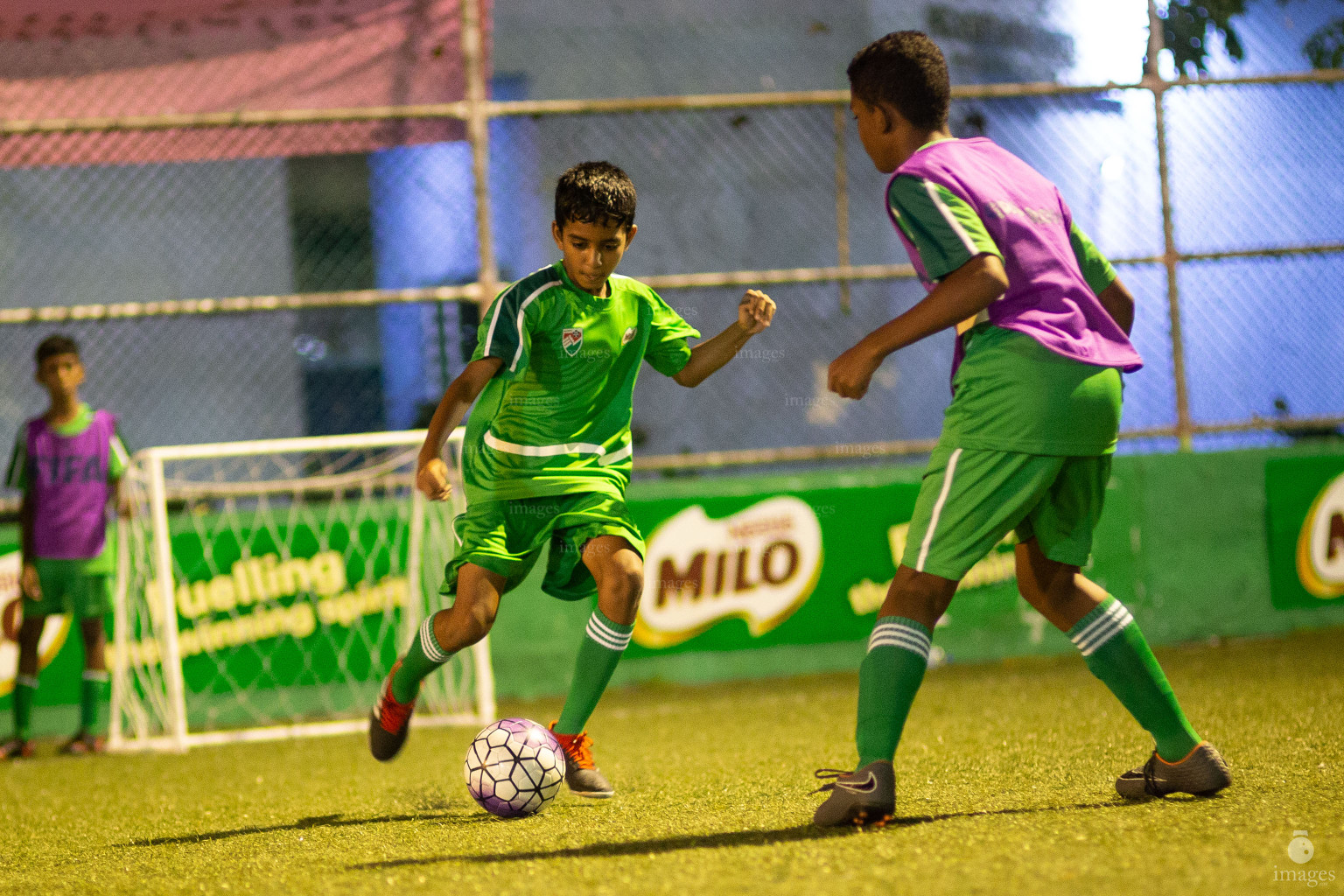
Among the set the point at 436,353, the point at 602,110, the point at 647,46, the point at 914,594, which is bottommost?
the point at 914,594

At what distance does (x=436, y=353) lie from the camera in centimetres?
698

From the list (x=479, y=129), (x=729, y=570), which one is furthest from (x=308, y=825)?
(x=479, y=129)

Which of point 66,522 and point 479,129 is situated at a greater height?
point 479,129

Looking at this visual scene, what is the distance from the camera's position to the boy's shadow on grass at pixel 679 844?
259cm

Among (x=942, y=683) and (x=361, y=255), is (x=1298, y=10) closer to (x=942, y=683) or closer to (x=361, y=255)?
(x=942, y=683)

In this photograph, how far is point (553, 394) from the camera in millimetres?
3629

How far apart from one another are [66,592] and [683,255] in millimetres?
3958

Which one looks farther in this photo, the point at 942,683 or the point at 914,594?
the point at 942,683

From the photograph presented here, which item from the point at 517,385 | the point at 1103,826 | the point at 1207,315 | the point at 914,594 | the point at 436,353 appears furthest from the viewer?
the point at 1207,315

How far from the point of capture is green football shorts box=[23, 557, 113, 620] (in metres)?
6.05

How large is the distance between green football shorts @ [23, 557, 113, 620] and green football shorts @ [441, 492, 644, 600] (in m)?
3.25

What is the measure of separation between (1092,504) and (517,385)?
1.64m

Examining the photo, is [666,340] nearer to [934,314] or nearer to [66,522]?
[934,314]

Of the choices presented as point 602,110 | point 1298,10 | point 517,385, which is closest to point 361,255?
point 602,110
